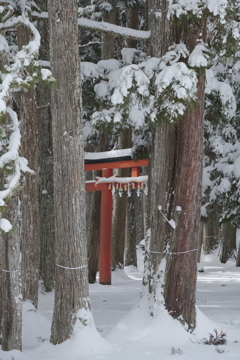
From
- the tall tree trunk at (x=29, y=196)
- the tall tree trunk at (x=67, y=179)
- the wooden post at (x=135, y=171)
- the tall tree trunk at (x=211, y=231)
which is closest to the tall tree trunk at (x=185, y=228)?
the tall tree trunk at (x=67, y=179)

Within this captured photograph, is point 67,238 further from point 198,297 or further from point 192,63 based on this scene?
point 198,297

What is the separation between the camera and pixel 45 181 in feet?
40.8

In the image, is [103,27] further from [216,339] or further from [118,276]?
[118,276]

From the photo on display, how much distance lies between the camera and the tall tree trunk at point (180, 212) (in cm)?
719

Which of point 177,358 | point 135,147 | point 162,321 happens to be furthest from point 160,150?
point 135,147

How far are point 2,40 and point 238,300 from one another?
7.18 metres

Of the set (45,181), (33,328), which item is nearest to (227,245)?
(45,181)

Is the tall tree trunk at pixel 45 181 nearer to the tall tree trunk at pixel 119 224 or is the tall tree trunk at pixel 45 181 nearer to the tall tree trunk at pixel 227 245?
the tall tree trunk at pixel 119 224

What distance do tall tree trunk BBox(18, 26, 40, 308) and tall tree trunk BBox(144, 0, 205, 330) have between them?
2676mm

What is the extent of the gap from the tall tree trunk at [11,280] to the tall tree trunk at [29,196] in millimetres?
2237

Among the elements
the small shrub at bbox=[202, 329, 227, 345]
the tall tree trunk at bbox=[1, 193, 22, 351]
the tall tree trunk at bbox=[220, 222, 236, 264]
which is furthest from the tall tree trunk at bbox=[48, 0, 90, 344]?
the tall tree trunk at bbox=[220, 222, 236, 264]

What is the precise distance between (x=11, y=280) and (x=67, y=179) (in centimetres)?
145

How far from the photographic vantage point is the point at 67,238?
22.2ft

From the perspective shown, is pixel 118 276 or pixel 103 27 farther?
pixel 118 276
